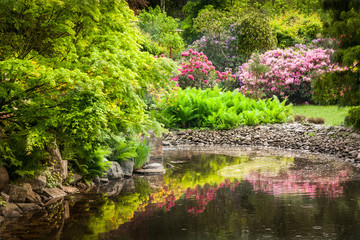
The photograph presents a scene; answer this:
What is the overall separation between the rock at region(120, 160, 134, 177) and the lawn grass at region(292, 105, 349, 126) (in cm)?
765

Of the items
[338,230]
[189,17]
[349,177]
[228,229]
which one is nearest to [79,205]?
[228,229]

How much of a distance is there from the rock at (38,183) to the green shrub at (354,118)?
7.88 m

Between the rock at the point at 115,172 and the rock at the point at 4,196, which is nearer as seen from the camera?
the rock at the point at 4,196

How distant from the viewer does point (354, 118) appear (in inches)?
480

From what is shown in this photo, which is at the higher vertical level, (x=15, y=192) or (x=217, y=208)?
(x=15, y=192)

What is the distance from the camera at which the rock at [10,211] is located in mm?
6867

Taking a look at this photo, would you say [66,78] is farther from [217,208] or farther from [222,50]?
[222,50]

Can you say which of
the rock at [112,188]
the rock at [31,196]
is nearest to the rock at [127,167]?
the rock at [112,188]

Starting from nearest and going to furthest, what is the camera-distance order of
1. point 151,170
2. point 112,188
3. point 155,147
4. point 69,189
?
point 69,189 < point 112,188 < point 151,170 < point 155,147

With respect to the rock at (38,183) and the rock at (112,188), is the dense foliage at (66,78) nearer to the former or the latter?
the rock at (38,183)

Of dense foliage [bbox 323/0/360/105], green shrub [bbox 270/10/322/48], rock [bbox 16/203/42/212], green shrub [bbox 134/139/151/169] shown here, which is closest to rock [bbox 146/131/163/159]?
green shrub [bbox 134/139/151/169]

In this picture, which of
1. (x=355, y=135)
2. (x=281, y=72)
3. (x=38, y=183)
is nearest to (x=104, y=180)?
(x=38, y=183)

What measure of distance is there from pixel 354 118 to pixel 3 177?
863 cm

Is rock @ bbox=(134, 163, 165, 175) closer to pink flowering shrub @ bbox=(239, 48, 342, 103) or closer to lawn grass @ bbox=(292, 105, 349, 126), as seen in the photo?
lawn grass @ bbox=(292, 105, 349, 126)
